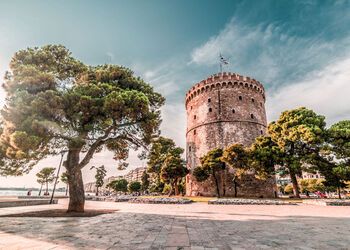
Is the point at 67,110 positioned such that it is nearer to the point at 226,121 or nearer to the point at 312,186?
the point at 226,121

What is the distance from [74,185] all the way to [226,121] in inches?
1022

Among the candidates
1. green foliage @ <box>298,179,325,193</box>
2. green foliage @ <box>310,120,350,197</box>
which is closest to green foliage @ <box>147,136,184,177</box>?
green foliage @ <box>310,120,350,197</box>

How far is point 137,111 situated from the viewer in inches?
460

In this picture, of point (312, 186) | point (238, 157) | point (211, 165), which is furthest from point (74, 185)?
point (312, 186)

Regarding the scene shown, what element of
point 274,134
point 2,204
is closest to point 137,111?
point 2,204

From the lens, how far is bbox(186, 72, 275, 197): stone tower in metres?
30.8

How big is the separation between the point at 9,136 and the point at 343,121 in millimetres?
29332

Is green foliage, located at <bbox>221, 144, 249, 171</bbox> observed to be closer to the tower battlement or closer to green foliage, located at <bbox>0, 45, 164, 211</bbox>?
the tower battlement

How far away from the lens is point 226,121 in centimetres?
3306

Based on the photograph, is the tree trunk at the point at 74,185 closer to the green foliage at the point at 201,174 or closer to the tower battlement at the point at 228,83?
the green foliage at the point at 201,174

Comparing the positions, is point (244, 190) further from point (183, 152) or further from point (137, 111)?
point (137, 111)

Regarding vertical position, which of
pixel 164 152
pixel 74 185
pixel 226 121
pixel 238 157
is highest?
pixel 226 121

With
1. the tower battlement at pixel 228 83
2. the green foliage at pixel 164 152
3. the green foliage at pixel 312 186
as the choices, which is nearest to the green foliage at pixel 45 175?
the green foliage at pixel 164 152

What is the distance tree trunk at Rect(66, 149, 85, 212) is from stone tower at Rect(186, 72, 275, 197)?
75.7 ft
